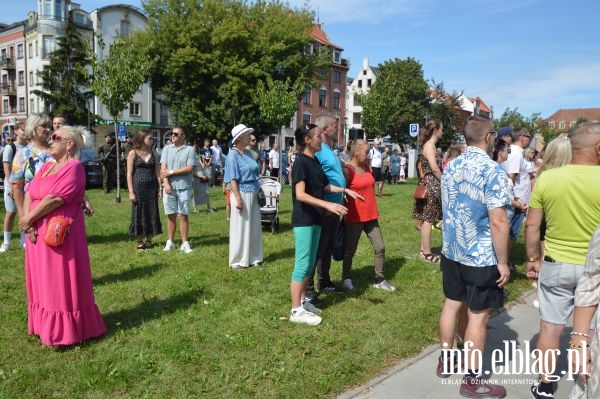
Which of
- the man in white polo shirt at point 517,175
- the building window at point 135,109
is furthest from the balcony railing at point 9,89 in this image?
the man in white polo shirt at point 517,175

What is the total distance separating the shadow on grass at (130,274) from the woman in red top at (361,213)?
2.74 meters

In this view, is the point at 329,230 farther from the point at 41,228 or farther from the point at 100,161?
the point at 100,161

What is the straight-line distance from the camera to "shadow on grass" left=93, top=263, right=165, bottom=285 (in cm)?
608

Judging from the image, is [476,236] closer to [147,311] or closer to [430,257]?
[147,311]

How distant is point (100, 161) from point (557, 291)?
16.4 meters

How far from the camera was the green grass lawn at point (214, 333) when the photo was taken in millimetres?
3539

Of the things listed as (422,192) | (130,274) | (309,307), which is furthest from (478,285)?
(130,274)

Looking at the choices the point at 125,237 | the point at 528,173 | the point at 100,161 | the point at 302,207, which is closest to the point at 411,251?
the point at 528,173

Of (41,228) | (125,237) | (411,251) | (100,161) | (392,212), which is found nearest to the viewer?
(41,228)

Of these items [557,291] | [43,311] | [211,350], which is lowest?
[211,350]

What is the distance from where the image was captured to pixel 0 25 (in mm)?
55219

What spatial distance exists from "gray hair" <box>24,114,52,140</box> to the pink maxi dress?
1578 mm

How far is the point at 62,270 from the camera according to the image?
393 cm

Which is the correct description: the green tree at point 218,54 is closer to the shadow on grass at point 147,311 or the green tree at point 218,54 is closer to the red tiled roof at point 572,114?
the shadow on grass at point 147,311
